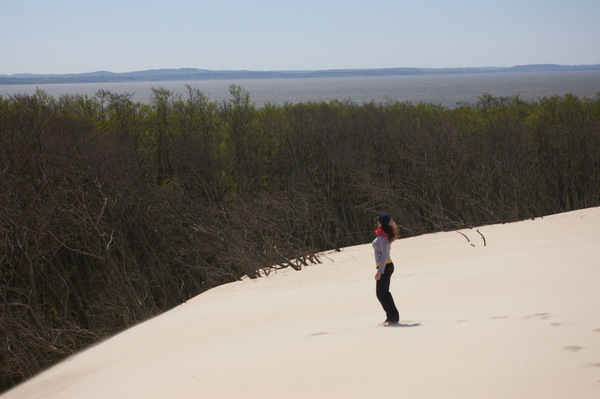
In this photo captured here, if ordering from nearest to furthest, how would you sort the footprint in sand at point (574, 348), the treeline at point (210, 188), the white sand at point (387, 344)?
the white sand at point (387, 344), the footprint in sand at point (574, 348), the treeline at point (210, 188)

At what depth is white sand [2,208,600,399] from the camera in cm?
604

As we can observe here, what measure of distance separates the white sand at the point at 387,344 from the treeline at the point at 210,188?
8.44m

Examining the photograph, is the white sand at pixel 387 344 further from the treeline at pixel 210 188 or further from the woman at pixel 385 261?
the treeline at pixel 210 188

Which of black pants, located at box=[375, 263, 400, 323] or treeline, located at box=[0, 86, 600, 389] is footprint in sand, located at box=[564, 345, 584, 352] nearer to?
black pants, located at box=[375, 263, 400, 323]

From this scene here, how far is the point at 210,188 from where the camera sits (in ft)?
117

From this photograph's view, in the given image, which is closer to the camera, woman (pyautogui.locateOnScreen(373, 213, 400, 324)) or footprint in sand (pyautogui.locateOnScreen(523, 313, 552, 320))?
footprint in sand (pyautogui.locateOnScreen(523, 313, 552, 320))

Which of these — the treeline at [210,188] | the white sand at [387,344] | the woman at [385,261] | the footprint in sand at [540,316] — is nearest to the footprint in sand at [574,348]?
the white sand at [387,344]

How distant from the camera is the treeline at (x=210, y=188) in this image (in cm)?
2378

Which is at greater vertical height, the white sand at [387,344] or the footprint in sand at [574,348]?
the footprint in sand at [574,348]

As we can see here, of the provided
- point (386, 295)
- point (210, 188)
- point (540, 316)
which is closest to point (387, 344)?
point (386, 295)

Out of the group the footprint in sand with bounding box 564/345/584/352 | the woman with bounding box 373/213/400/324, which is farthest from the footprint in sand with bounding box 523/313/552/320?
the woman with bounding box 373/213/400/324

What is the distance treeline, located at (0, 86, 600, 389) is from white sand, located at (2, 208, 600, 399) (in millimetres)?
8444

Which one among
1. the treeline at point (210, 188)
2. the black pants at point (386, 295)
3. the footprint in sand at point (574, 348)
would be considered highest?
the footprint in sand at point (574, 348)

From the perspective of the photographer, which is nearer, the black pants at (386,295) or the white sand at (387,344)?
the white sand at (387,344)
